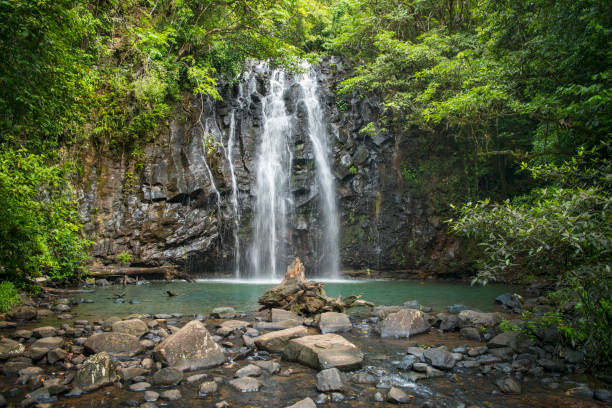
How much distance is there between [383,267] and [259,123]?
9919mm

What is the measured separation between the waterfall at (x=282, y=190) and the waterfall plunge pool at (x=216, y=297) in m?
3.98

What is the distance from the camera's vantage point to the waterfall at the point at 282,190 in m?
16.2

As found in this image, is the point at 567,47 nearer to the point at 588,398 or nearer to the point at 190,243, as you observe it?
the point at 588,398

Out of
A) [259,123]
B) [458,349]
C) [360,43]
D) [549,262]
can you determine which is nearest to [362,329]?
[458,349]

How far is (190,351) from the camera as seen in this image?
4285mm

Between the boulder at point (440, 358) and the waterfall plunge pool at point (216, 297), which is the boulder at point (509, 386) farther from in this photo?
the waterfall plunge pool at point (216, 297)

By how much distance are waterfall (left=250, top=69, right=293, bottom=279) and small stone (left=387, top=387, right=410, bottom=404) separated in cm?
1251

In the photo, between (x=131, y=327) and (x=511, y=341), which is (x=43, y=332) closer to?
(x=131, y=327)

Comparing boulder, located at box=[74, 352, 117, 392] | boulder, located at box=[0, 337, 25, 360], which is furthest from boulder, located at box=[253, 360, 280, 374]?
boulder, located at box=[0, 337, 25, 360]

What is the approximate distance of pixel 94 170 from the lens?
1320 centimetres

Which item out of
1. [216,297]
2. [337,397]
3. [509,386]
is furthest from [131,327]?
[509,386]

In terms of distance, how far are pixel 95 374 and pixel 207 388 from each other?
4.11 ft

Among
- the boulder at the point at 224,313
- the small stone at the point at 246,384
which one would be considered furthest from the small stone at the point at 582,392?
the boulder at the point at 224,313

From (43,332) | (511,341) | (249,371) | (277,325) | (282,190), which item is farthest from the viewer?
(282,190)
